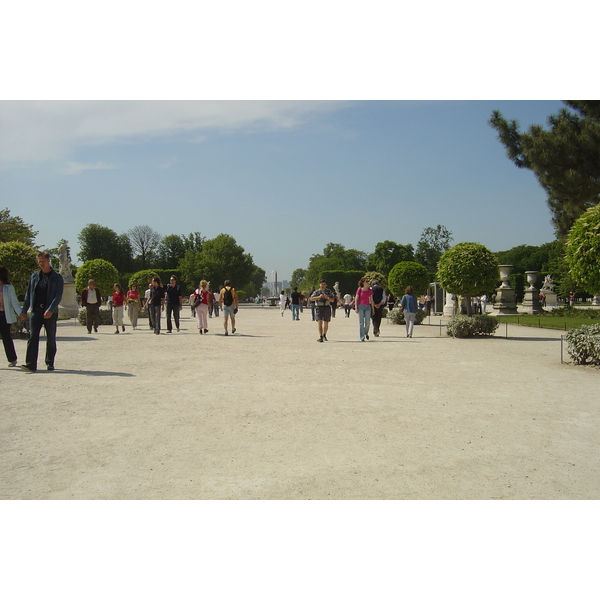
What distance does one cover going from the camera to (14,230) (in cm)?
4022

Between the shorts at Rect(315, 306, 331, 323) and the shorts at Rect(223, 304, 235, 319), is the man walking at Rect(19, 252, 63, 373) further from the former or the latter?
the shorts at Rect(223, 304, 235, 319)

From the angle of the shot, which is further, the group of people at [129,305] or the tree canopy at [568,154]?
the tree canopy at [568,154]

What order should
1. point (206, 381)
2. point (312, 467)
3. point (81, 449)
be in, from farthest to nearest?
point (206, 381) < point (81, 449) < point (312, 467)

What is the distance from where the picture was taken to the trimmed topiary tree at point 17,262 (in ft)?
52.3

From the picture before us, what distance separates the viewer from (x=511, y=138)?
2103 cm

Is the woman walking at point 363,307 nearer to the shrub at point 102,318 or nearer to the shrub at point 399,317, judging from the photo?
the shrub at point 399,317

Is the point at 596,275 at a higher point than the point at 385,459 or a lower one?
higher

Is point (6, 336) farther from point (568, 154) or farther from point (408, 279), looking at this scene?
point (408, 279)

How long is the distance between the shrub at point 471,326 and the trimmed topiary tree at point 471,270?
3.12 ft

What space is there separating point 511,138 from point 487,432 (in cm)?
1810

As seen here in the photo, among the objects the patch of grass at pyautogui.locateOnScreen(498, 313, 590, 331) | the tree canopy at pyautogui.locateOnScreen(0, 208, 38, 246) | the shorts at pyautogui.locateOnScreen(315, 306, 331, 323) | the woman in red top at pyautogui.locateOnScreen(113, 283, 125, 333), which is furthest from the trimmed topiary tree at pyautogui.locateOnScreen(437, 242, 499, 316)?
the tree canopy at pyautogui.locateOnScreen(0, 208, 38, 246)

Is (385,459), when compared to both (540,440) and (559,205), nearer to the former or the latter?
(540,440)

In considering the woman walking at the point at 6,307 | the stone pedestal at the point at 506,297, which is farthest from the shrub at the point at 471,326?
the stone pedestal at the point at 506,297

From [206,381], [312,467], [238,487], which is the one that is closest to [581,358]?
[206,381]
